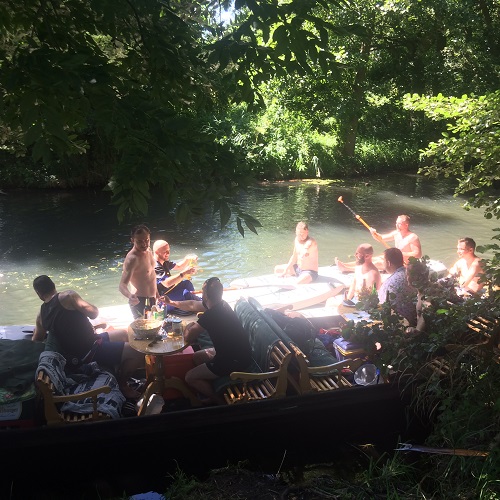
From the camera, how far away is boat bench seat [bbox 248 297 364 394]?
14.8 feet

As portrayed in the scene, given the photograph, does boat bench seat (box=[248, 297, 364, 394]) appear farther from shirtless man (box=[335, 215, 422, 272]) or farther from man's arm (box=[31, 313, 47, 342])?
shirtless man (box=[335, 215, 422, 272])

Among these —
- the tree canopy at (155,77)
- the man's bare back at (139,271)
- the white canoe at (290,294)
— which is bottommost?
the white canoe at (290,294)

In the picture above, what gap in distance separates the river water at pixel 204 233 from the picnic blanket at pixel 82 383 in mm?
4393

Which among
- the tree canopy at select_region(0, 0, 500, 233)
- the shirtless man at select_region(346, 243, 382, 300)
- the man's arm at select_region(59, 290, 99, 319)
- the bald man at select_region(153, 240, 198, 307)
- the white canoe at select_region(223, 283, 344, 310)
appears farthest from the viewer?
the white canoe at select_region(223, 283, 344, 310)

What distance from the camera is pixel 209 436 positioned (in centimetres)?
438

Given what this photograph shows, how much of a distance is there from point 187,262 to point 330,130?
62.8 ft

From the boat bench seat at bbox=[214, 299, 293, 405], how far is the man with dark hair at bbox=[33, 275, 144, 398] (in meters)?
0.88

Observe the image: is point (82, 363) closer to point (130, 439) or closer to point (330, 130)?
point (130, 439)

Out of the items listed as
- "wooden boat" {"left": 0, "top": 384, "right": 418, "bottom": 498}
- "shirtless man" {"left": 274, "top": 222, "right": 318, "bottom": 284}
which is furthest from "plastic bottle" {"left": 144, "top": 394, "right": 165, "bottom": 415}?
"shirtless man" {"left": 274, "top": 222, "right": 318, "bottom": 284}

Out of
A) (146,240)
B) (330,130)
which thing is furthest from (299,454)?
(330,130)

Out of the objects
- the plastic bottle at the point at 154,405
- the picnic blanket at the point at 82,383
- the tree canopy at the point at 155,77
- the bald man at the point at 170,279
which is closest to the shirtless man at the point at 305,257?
the bald man at the point at 170,279

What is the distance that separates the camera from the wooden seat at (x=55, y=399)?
13.0 ft

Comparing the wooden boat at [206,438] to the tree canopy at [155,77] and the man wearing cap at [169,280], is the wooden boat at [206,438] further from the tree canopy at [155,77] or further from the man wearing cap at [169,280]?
the man wearing cap at [169,280]

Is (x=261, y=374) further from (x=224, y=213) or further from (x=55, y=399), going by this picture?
(x=224, y=213)
